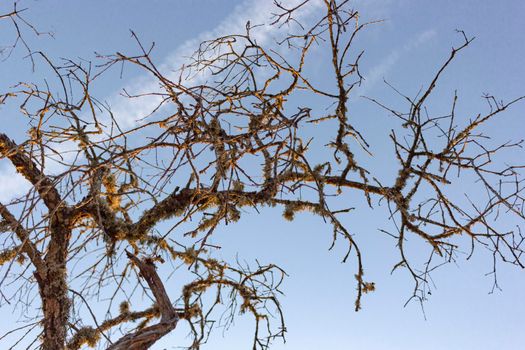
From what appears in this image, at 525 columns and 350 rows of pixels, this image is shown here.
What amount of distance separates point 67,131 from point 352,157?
187cm

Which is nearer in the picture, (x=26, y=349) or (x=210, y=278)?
(x=26, y=349)

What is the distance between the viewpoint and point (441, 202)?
3615 mm

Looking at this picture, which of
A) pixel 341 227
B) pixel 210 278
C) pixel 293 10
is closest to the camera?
pixel 341 227

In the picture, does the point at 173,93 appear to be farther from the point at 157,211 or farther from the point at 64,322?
the point at 64,322

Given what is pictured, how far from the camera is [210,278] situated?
4223mm

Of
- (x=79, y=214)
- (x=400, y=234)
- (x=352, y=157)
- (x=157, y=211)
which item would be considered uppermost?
(x=79, y=214)

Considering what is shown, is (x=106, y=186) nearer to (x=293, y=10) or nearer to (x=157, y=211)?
(x=157, y=211)

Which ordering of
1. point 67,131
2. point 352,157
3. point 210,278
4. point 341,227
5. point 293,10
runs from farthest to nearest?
→ point 210,278, point 352,157, point 67,131, point 293,10, point 341,227

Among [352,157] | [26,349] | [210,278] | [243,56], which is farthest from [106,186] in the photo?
[352,157]

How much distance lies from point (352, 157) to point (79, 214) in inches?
78.2

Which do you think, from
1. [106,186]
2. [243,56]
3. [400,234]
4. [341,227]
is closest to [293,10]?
[243,56]

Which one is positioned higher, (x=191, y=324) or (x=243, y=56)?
(x=243, y=56)

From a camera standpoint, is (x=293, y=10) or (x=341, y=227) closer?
(x=341, y=227)

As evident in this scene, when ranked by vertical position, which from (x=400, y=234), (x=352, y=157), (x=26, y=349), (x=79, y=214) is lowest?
(x=400, y=234)
